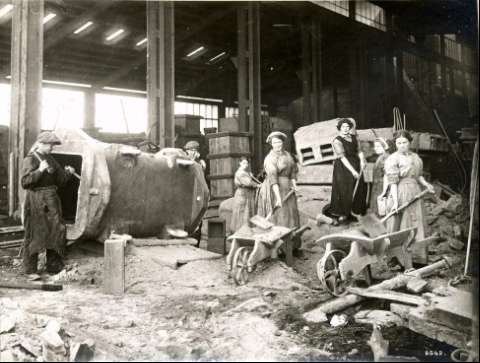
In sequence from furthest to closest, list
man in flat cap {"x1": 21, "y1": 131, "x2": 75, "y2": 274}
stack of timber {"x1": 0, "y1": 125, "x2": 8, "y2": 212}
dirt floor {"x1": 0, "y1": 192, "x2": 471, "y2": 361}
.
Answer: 1. stack of timber {"x1": 0, "y1": 125, "x2": 8, "y2": 212}
2. man in flat cap {"x1": 21, "y1": 131, "x2": 75, "y2": 274}
3. dirt floor {"x1": 0, "y1": 192, "x2": 471, "y2": 361}

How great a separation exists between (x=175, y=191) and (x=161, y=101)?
8.07 feet

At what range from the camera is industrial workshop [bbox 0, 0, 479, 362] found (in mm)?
4553

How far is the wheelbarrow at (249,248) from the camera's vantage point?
652cm

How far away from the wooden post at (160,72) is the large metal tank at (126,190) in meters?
1.48

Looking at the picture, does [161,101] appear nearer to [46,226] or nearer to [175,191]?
[175,191]

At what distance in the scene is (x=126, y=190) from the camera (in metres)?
7.47

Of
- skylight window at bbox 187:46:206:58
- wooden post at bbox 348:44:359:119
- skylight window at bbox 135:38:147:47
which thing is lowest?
wooden post at bbox 348:44:359:119

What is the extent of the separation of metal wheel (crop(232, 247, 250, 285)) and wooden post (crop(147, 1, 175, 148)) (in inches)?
153

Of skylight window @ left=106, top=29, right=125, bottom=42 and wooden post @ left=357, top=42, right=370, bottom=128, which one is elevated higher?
skylight window @ left=106, top=29, right=125, bottom=42

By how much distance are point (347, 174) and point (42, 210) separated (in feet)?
15.9

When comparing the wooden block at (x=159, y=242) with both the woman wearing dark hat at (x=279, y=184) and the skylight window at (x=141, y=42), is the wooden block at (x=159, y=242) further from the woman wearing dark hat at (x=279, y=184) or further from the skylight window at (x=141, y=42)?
the skylight window at (x=141, y=42)

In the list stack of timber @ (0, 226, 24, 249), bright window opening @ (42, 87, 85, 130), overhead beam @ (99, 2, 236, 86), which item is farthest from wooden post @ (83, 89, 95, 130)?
stack of timber @ (0, 226, 24, 249)

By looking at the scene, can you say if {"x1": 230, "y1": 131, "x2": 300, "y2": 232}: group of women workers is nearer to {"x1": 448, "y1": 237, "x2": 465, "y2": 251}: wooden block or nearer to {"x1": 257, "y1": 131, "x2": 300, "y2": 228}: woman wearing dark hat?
{"x1": 257, "y1": 131, "x2": 300, "y2": 228}: woman wearing dark hat

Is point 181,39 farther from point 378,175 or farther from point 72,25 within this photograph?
point 378,175
